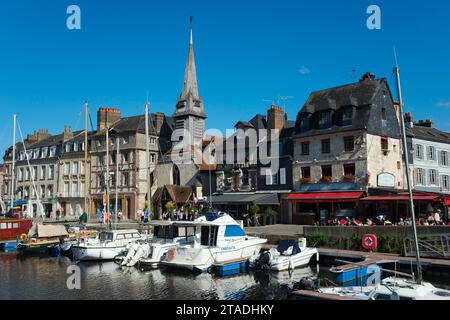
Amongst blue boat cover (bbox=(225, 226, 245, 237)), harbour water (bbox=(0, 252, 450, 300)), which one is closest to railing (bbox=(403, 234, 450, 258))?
harbour water (bbox=(0, 252, 450, 300))

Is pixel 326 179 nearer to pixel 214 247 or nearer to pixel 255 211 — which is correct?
pixel 255 211

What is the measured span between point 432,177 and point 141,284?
29228 mm

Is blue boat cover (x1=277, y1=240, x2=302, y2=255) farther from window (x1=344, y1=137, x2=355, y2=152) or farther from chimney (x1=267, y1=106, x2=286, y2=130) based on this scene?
chimney (x1=267, y1=106, x2=286, y2=130)

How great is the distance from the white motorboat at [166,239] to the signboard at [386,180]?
606 inches

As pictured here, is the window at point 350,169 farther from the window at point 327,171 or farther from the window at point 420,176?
the window at point 420,176

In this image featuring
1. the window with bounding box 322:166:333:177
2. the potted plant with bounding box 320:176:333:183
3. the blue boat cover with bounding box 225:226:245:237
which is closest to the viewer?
the blue boat cover with bounding box 225:226:245:237

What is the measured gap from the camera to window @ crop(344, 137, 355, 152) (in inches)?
1320

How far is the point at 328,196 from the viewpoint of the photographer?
109 feet

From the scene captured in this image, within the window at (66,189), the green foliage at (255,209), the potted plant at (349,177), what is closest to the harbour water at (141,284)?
the potted plant at (349,177)

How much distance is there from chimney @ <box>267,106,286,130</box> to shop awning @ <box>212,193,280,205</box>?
6681 mm

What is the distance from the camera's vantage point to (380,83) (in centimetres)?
3484

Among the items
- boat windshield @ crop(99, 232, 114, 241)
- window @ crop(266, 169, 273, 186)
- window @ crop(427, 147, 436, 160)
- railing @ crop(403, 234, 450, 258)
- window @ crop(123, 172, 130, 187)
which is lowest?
railing @ crop(403, 234, 450, 258)

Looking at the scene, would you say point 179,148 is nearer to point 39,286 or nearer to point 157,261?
point 157,261

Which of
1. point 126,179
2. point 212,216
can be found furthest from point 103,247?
point 126,179
